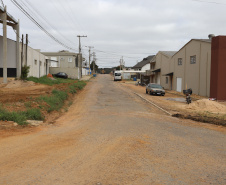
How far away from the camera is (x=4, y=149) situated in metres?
6.67

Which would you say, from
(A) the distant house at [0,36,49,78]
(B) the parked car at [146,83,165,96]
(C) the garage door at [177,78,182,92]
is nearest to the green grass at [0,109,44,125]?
(B) the parked car at [146,83,165,96]

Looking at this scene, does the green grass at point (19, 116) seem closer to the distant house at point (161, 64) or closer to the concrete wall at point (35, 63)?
the concrete wall at point (35, 63)

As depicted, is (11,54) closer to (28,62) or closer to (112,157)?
(28,62)

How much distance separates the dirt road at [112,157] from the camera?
15.6 ft

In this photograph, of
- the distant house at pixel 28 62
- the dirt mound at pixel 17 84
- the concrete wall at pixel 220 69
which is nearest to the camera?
the concrete wall at pixel 220 69

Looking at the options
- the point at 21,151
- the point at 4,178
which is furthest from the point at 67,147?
the point at 4,178

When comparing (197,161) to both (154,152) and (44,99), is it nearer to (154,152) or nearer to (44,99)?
(154,152)

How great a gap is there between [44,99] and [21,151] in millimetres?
10000

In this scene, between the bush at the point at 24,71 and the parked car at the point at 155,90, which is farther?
the parked car at the point at 155,90

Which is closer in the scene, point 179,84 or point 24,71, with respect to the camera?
point 24,71

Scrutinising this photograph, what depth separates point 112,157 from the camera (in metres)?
6.01

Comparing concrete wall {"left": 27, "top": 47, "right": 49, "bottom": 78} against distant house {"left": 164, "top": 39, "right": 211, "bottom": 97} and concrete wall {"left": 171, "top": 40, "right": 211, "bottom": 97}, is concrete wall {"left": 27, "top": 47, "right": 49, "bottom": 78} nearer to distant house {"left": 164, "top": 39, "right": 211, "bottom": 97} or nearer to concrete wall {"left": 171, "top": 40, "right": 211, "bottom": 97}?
distant house {"left": 164, "top": 39, "right": 211, "bottom": 97}

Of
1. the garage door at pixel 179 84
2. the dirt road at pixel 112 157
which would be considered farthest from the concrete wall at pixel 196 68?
the dirt road at pixel 112 157

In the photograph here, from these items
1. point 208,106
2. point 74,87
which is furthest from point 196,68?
point 74,87
